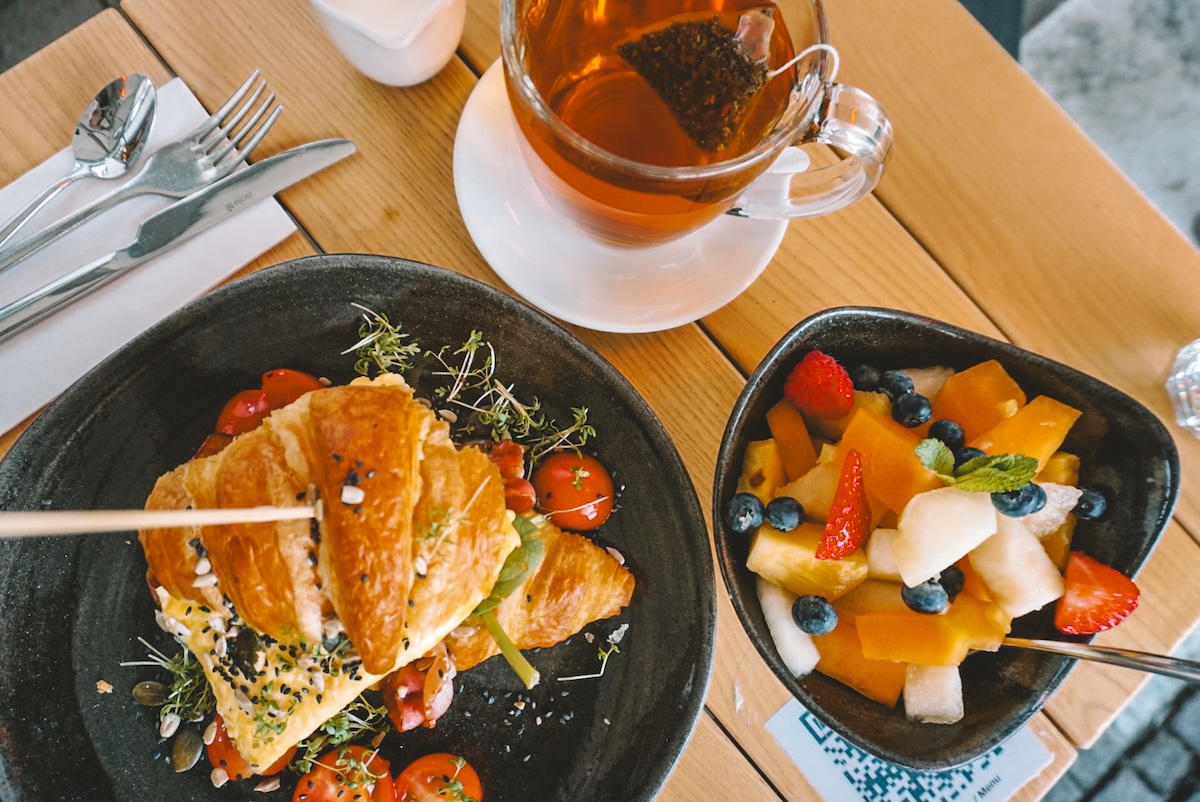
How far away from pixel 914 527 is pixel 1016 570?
0.18 metres

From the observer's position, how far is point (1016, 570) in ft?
3.75

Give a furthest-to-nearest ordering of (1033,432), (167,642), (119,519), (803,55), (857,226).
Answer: (857,226) < (167,642) < (1033,432) < (803,55) < (119,519)

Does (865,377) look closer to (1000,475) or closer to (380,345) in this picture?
(1000,475)

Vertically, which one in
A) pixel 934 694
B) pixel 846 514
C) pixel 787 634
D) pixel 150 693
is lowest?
pixel 934 694

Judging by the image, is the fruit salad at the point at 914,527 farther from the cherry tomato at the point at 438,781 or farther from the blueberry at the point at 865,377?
the cherry tomato at the point at 438,781

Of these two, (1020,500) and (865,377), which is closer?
(1020,500)

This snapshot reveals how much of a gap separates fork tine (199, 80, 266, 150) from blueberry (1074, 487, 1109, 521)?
1.40 metres

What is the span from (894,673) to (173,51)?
1500mm

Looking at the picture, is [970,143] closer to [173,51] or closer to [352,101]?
[352,101]

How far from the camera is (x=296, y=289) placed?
120 centimetres

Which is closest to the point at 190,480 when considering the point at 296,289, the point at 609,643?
the point at 296,289

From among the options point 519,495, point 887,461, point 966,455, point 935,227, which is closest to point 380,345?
point 519,495

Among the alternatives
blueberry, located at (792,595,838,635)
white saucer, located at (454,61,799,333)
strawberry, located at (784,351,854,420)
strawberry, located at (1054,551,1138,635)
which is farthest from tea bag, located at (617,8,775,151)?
strawberry, located at (1054,551,1138,635)

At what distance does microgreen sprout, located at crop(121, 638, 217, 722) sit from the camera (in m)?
1.25
